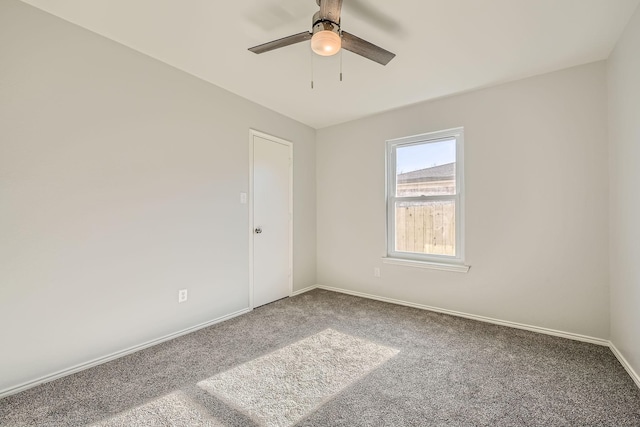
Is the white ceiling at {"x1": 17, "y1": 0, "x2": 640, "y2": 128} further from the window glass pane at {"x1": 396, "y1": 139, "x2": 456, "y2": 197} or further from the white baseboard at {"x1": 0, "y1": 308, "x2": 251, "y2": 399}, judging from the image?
the white baseboard at {"x1": 0, "y1": 308, "x2": 251, "y2": 399}

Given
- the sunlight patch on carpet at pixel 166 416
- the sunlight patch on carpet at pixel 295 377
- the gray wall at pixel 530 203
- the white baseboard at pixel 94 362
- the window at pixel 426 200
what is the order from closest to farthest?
the sunlight patch on carpet at pixel 166 416 < the sunlight patch on carpet at pixel 295 377 < the white baseboard at pixel 94 362 < the gray wall at pixel 530 203 < the window at pixel 426 200

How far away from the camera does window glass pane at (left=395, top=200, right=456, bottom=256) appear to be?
325 centimetres

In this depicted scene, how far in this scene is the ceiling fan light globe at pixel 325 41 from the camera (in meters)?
1.57

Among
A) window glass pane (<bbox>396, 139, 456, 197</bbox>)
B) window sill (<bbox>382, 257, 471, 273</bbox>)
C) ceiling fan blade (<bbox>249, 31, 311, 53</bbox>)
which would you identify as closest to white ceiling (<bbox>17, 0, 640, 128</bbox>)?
ceiling fan blade (<bbox>249, 31, 311, 53</bbox>)

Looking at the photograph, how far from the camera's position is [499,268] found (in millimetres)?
2877

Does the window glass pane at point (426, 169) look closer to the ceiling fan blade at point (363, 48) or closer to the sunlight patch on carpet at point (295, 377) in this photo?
the ceiling fan blade at point (363, 48)

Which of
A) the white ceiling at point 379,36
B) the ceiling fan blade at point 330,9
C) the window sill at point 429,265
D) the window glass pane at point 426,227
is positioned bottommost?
the window sill at point 429,265

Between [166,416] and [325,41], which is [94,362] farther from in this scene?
[325,41]

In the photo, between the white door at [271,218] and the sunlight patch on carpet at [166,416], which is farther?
the white door at [271,218]

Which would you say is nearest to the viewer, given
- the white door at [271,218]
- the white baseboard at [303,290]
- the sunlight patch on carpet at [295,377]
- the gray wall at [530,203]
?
the sunlight patch on carpet at [295,377]

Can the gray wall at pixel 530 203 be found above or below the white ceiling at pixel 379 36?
below

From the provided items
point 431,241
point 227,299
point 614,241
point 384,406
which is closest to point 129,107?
point 227,299

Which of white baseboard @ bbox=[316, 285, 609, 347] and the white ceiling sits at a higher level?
the white ceiling

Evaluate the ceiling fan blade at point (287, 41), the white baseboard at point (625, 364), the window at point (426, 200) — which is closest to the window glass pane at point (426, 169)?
the window at point (426, 200)
